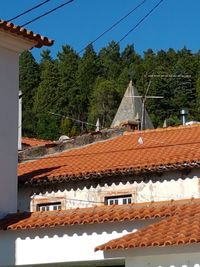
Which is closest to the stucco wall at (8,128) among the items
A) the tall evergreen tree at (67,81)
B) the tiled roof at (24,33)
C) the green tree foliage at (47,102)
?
the tiled roof at (24,33)

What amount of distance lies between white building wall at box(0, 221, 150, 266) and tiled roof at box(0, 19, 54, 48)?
3916mm

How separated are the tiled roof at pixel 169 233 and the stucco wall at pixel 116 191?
17.8ft

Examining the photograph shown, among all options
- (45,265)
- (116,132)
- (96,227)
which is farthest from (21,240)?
(116,132)

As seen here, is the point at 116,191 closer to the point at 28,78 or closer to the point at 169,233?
the point at 169,233

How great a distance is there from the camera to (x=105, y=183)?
1762 centimetres

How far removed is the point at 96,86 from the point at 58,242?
7277 centimetres

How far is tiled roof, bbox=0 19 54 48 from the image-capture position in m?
13.5

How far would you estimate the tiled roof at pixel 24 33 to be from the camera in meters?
13.5

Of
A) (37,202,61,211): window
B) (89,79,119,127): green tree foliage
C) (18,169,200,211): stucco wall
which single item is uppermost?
(89,79,119,127): green tree foliage

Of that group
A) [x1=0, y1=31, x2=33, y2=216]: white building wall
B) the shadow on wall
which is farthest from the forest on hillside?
the shadow on wall

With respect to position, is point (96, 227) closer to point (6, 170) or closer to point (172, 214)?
point (172, 214)

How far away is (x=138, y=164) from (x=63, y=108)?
6818 cm

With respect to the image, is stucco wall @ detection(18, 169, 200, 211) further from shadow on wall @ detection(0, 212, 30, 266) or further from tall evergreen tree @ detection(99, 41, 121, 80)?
tall evergreen tree @ detection(99, 41, 121, 80)

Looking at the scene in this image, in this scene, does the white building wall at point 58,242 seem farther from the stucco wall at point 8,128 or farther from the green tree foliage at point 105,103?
the green tree foliage at point 105,103
